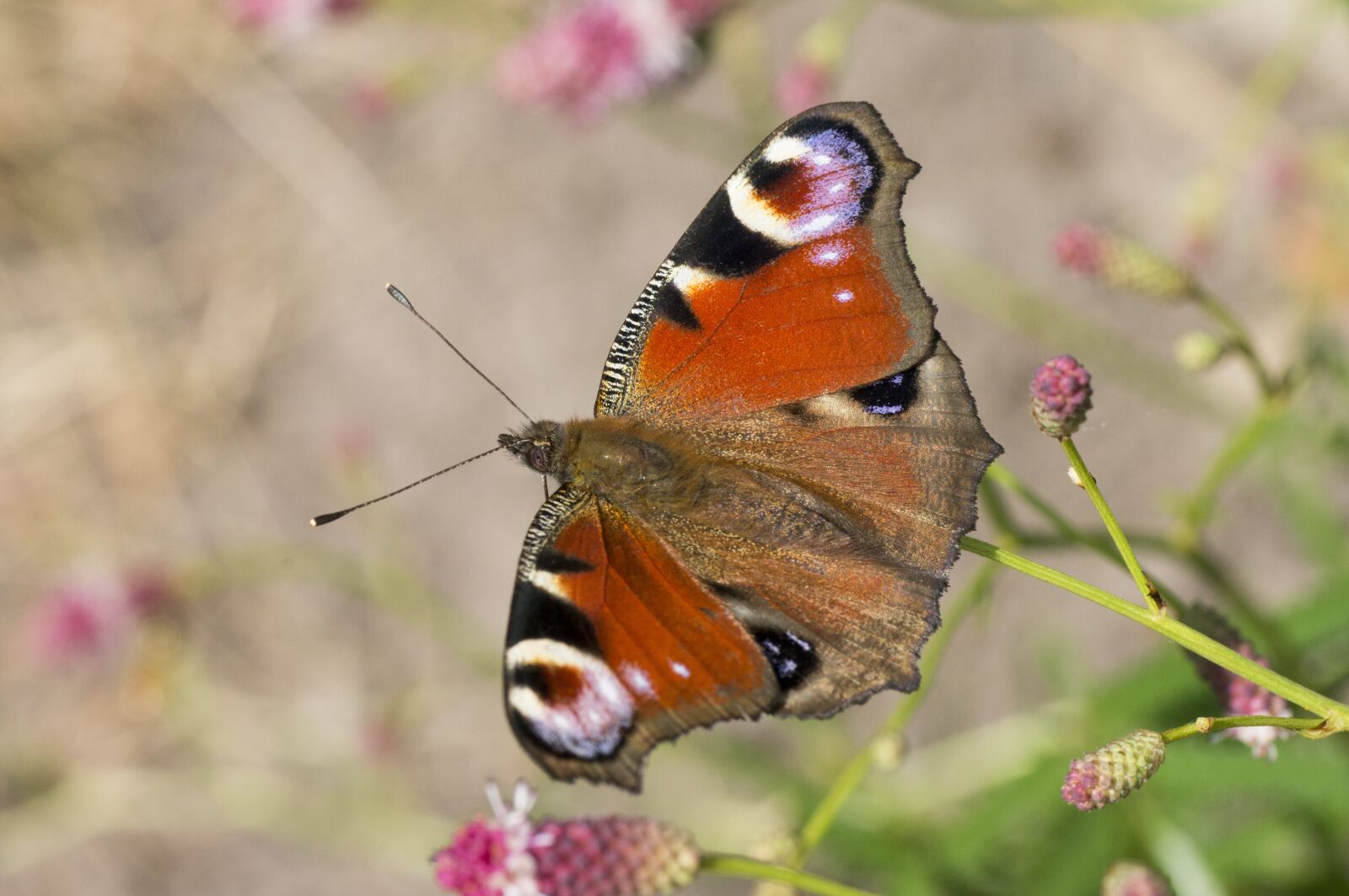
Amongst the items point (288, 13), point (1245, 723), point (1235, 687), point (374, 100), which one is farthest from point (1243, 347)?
point (288, 13)

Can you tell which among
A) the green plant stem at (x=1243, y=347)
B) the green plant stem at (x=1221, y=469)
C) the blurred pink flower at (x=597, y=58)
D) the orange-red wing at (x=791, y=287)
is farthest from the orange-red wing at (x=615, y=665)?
the blurred pink flower at (x=597, y=58)

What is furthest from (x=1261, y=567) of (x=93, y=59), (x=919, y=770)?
(x=93, y=59)

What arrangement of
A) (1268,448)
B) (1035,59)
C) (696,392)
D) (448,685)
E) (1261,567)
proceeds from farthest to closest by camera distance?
(448,685) → (1035,59) → (1261,567) → (1268,448) → (696,392)

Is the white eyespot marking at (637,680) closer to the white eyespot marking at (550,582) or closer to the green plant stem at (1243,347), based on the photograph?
the white eyespot marking at (550,582)

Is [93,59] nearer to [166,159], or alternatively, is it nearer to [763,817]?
[166,159]

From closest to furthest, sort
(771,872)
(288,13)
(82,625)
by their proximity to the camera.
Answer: (771,872)
(288,13)
(82,625)

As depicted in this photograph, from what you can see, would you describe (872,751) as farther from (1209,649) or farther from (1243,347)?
(1243,347)
